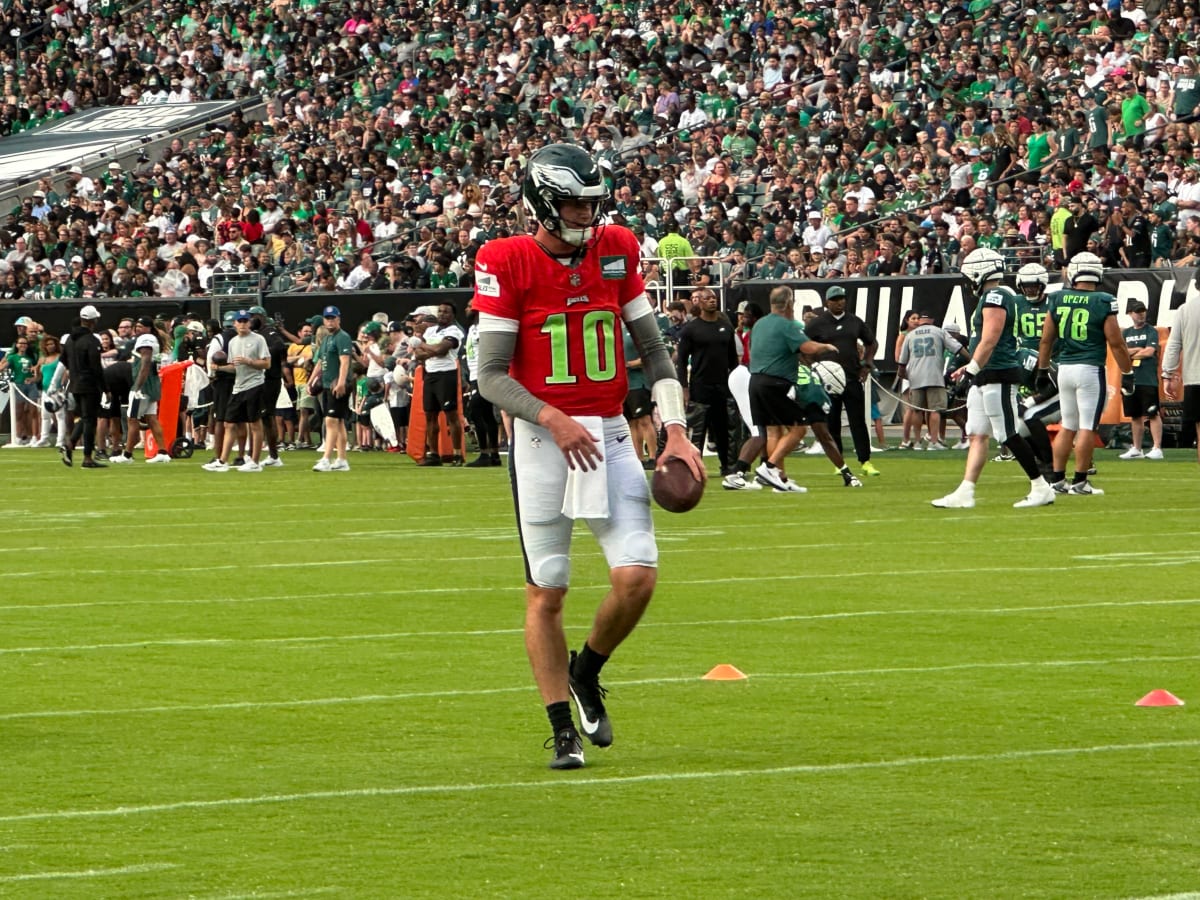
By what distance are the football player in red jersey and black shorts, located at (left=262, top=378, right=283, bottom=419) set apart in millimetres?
19303

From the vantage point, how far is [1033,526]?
1667cm

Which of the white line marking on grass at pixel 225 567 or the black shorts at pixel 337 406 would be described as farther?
the black shorts at pixel 337 406

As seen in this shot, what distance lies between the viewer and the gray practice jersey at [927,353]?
2762 cm

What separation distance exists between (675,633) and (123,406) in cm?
2086

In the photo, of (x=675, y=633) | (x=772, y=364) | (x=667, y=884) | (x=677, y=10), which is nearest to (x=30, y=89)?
(x=677, y=10)

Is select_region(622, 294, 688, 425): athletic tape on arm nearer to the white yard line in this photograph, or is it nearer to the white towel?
the white towel

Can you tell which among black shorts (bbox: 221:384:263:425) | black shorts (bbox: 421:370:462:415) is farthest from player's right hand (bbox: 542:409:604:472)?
black shorts (bbox: 221:384:263:425)

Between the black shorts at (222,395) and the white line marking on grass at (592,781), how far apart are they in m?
19.7

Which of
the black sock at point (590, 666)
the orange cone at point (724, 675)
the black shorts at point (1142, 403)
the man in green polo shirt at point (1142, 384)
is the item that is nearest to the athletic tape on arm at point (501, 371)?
the black sock at point (590, 666)

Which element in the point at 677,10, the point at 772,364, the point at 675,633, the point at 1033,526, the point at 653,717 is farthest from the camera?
the point at 677,10

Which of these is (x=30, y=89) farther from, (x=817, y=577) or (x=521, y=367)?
(x=521, y=367)

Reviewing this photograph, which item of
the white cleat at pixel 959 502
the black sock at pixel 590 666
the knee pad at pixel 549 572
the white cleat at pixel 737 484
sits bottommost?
the white cleat at pixel 737 484

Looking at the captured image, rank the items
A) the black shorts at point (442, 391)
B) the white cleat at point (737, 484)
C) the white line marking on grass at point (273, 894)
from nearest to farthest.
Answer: the white line marking on grass at point (273, 894) < the white cleat at point (737, 484) < the black shorts at point (442, 391)

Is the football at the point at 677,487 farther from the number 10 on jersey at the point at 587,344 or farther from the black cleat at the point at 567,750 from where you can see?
the black cleat at the point at 567,750
